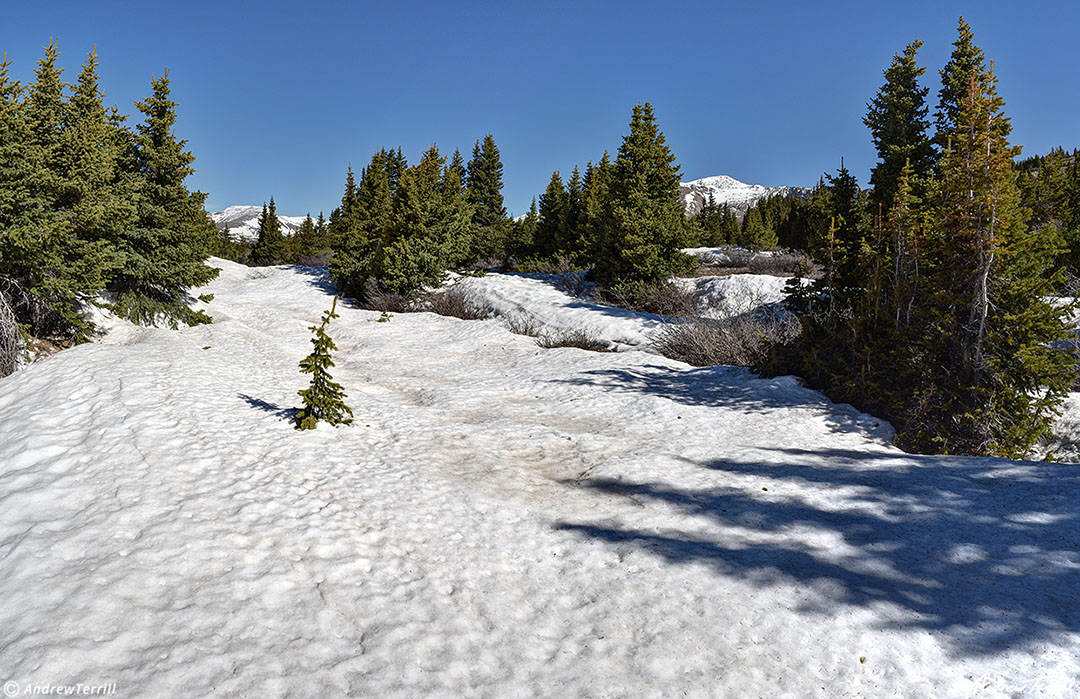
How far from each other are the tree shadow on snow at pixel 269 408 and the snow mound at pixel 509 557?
0.32 feet

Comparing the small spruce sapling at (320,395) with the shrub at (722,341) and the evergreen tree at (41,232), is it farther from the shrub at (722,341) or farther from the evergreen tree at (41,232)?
the shrub at (722,341)

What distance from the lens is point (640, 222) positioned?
2089 cm

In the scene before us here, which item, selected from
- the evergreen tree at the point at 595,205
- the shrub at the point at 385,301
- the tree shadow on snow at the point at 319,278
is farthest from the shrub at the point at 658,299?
the tree shadow on snow at the point at 319,278

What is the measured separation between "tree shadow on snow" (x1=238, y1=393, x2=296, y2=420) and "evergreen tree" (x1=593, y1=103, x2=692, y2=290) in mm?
15423

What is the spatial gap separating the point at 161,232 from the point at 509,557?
1511 centimetres

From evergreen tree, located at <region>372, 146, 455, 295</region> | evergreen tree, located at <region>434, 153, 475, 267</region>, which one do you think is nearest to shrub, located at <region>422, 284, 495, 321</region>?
evergreen tree, located at <region>372, 146, 455, 295</region>

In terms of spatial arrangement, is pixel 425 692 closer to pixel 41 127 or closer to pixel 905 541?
pixel 905 541

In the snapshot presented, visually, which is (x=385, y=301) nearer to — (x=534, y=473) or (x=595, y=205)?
(x=595, y=205)

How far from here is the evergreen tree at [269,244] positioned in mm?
50688

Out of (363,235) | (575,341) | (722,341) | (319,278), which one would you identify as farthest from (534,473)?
(319,278)

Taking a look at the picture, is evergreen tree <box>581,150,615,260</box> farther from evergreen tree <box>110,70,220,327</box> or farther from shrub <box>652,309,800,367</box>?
evergreen tree <box>110,70,220,327</box>

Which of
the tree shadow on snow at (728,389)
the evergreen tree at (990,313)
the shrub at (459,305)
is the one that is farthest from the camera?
the shrub at (459,305)

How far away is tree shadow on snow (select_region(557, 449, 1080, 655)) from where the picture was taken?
3139 millimetres

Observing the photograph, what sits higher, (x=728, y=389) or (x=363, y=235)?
(x=363, y=235)
